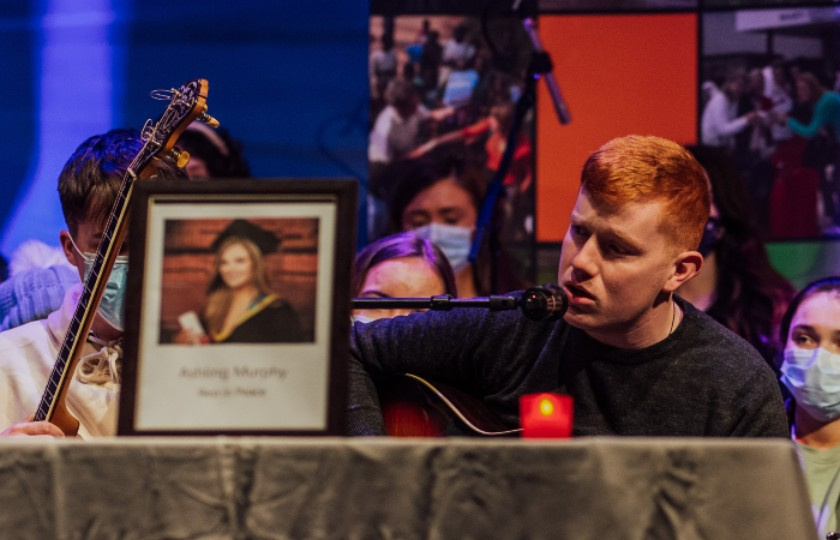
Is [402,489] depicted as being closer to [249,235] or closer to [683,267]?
[249,235]

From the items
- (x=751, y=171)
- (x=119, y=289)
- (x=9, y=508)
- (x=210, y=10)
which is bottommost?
(x=9, y=508)

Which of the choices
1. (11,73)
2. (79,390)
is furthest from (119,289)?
(11,73)

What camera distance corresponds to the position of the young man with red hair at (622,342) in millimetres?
2008

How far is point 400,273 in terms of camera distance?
11.0ft

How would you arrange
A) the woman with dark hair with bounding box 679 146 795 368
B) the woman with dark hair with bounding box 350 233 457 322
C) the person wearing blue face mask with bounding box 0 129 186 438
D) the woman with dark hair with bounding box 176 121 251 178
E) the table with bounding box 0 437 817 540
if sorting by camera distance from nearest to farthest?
1. the table with bounding box 0 437 817 540
2. the person wearing blue face mask with bounding box 0 129 186 438
3. the woman with dark hair with bounding box 350 233 457 322
4. the woman with dark hair with bounding box 679 146 795 368
5. the woman with dark hair with bounding box 176 121 251 178

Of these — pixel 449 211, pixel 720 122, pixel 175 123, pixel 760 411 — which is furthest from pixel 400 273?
pixel 720 122

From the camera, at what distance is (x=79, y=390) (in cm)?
226

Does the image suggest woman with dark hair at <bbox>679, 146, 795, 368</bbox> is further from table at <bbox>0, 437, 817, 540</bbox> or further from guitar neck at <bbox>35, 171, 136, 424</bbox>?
table at <bbox>0, 437, 817, 540</bbox>

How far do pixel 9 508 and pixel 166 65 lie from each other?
398 cm

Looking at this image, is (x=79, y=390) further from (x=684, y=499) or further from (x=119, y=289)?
(x=684, y=499)

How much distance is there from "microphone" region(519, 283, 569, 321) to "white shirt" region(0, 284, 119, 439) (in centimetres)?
97

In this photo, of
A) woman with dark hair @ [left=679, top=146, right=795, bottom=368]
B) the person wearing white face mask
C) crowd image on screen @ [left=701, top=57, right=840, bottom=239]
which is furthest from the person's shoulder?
crowd image on screen @ [left=701, top=57, right=840, bottom=239]

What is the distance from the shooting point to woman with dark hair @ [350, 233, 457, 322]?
3.31m

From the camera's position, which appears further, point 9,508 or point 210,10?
point 210,10
